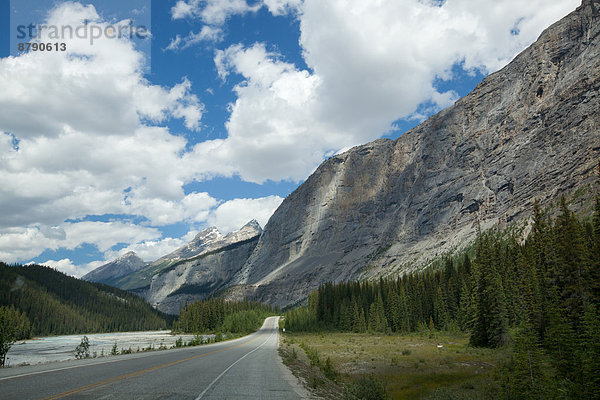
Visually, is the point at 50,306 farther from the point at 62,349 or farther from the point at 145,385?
the point at 145,385

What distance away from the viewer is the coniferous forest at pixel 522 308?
18453mm

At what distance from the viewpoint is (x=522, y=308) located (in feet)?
174

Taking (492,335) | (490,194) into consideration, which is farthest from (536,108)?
(492,335)

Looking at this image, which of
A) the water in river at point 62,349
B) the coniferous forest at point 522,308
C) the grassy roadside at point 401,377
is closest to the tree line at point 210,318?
the water in river at point 62,349

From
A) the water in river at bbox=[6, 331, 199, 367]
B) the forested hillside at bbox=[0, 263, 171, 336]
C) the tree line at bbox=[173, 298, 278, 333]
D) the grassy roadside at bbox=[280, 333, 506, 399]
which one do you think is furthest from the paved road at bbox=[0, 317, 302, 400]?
the forested hillside at bbox=[0, 263, 171, 336]

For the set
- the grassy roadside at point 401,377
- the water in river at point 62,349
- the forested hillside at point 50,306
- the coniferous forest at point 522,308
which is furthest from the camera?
the forested hillside at point 50,306

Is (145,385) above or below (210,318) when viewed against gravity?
above

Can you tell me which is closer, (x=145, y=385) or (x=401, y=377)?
(x=145, y=385)

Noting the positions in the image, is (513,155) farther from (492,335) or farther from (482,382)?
(482,382)

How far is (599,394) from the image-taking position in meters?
17.4

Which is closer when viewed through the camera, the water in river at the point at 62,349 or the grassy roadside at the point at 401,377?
the grassy roadside at the point at 401,377

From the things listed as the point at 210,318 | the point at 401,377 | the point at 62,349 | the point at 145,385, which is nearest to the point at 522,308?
the point at 401,377

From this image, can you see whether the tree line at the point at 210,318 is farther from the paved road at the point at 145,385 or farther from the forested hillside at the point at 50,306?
the paved road at the point at 145,385

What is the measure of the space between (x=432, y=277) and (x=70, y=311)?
168 metres
